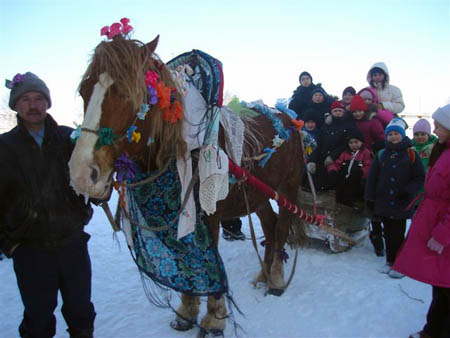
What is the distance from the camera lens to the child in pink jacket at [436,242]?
2.26 meters

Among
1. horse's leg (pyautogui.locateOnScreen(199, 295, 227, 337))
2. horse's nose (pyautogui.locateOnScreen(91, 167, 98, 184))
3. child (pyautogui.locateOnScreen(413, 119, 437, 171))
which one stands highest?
horse's nose (pyautogui.locateOnScreen(91, 167, 98, 184))

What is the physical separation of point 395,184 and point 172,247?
2629 millimetres

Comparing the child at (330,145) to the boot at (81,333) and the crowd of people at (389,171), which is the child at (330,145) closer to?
the crowd of people at (389,171)

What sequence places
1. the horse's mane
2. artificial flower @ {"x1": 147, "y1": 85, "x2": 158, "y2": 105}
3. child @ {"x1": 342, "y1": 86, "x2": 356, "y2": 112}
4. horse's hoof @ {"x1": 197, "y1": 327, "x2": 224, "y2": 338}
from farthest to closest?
child @ {"x1": 342, "y1": 86, "x2": 356, "y2": 112}
horse's hoof @ {"x1": 197, "y1": 327, "x2": 224, "y2": 338}
artificial flower @ {"x1": 147, "y1": 85, "x2": 158, "y2": 105}
the horse's mane

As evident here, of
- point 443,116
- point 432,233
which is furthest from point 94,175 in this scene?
→ point 443,116

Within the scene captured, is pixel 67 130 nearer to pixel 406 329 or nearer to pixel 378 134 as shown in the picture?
pixel 406 329

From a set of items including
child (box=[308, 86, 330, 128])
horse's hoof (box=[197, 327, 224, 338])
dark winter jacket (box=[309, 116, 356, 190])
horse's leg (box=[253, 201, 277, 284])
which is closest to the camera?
horse's hoof (box=[197, 327, 224, 338])

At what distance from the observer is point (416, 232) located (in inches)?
96.9

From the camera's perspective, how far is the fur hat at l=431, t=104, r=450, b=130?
7.63ft

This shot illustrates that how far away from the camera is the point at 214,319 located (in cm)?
267

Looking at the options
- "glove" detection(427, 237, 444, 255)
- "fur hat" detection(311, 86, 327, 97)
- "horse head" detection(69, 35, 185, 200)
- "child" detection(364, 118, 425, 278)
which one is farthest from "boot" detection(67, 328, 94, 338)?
"fur hat" detection(311, 86, 327, 97)

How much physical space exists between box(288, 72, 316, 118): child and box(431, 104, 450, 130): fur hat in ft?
9.77

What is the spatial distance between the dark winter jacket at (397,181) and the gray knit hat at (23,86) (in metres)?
3.40

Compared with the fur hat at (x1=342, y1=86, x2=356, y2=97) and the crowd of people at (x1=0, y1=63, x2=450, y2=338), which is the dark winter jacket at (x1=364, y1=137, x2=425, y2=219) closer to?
the crowd of people at (x1=0, y1=63, x2=450, y2=338)
